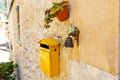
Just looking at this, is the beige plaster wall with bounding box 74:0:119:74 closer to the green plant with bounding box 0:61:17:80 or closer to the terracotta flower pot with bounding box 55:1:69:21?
the terracotta flower pot with bounding box 55:1:69:21

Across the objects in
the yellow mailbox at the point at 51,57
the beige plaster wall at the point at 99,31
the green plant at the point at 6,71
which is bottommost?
the green plant at the point at 6,71

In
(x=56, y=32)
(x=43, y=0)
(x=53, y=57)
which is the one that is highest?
(x=43, y=0)

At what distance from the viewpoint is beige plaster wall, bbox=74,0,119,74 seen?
206 centimetres

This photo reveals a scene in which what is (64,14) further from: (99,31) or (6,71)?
(6,71)

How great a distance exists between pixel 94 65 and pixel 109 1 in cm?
71

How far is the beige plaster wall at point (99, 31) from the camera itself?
6.77 ft

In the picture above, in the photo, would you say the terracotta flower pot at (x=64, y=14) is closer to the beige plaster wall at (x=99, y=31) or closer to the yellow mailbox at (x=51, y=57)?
the beige plaster wall at (x=99, y=31)

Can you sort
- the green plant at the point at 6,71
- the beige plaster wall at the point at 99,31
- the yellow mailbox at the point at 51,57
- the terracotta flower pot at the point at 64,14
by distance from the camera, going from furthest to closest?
the green plant at the point at 6,71, the yellow mailbox at the point at 51,57, the terracotta flower pot at the point at 64,14, the beige plaster wall at the point at 99,31

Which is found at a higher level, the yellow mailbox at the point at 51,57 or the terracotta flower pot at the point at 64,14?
the terracotta flower pot at the point at 64,14

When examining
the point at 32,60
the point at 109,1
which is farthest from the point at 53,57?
the point at 32,60

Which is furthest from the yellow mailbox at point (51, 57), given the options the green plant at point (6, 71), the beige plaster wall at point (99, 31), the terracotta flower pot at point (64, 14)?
the green plant at point (6, 71)

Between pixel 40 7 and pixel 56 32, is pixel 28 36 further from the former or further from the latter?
pixel 56 32

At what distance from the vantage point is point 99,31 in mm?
2289

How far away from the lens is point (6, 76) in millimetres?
6344
